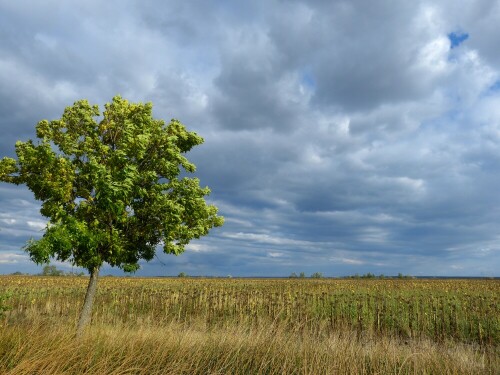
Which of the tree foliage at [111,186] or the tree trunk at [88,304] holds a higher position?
the tree foliage at [111,186]

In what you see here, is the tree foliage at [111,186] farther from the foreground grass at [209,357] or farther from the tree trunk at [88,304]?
the foreground grass at [209,357]

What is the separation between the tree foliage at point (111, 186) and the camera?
40.3ft

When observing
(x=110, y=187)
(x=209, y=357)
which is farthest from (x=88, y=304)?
(x=209, y=357)

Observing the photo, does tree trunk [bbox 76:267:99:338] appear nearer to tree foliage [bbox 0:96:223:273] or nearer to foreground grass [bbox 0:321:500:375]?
tree foliage [bbox 0:96:223:273]

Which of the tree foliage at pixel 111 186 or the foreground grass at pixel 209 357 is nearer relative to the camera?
the foreground grass at pixel 209 357

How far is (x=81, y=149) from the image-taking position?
13.8 metres

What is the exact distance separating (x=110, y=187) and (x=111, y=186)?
1.8 inches

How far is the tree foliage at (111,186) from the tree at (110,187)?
0.11ft

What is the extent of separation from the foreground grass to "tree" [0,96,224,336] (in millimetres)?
4601

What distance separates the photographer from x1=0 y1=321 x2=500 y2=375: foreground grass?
693cm

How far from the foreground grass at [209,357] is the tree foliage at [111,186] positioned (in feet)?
15.0

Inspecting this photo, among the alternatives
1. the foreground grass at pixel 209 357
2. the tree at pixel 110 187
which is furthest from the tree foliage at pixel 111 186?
the foreground grass at pixel 209 357

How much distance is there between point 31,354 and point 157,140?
27.2 ft

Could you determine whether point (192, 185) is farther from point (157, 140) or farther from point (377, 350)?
point (377, 350)
